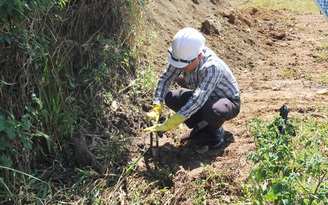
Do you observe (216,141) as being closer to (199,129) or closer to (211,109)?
(199,129)

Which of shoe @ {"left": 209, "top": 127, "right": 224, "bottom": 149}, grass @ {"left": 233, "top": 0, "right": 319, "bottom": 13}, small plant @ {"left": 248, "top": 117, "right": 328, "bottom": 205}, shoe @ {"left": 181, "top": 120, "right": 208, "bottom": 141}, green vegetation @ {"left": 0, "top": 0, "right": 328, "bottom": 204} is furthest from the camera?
grass @ {"left": 233, "top": 0, "right": 319, "bottom": 13}

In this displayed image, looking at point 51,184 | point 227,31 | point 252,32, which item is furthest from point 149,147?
point 252,32

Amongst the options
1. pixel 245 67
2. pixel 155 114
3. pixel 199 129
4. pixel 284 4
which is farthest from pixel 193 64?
pixel 284 4

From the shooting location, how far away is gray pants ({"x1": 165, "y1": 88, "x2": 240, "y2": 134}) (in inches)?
153

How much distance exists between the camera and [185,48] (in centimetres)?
380

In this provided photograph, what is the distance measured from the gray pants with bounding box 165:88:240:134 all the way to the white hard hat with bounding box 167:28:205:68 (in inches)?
17.1

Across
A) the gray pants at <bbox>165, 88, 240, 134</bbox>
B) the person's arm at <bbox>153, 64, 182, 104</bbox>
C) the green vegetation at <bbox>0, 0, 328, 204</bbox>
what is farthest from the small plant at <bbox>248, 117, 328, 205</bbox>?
the person's arm at <bbox>153, 64, 182, 104</bbox>

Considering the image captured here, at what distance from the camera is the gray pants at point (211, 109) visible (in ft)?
12.7

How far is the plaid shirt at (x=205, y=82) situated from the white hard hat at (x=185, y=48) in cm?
15

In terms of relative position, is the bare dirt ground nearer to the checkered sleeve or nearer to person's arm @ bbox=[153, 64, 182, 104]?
person's arm @ bbox=[153, 64, 182, 104]

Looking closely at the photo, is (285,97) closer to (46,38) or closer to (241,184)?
(241,184)

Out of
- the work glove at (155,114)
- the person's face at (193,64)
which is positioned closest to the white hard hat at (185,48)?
the person's face at (193,64)

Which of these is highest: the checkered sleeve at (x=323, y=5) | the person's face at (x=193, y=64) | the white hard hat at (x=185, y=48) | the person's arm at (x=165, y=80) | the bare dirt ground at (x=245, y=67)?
the checkered sleeve at (x=323, y=5)

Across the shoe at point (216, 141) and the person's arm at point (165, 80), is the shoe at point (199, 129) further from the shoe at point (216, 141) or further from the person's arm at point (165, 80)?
the person's arm at point (165, 80)
